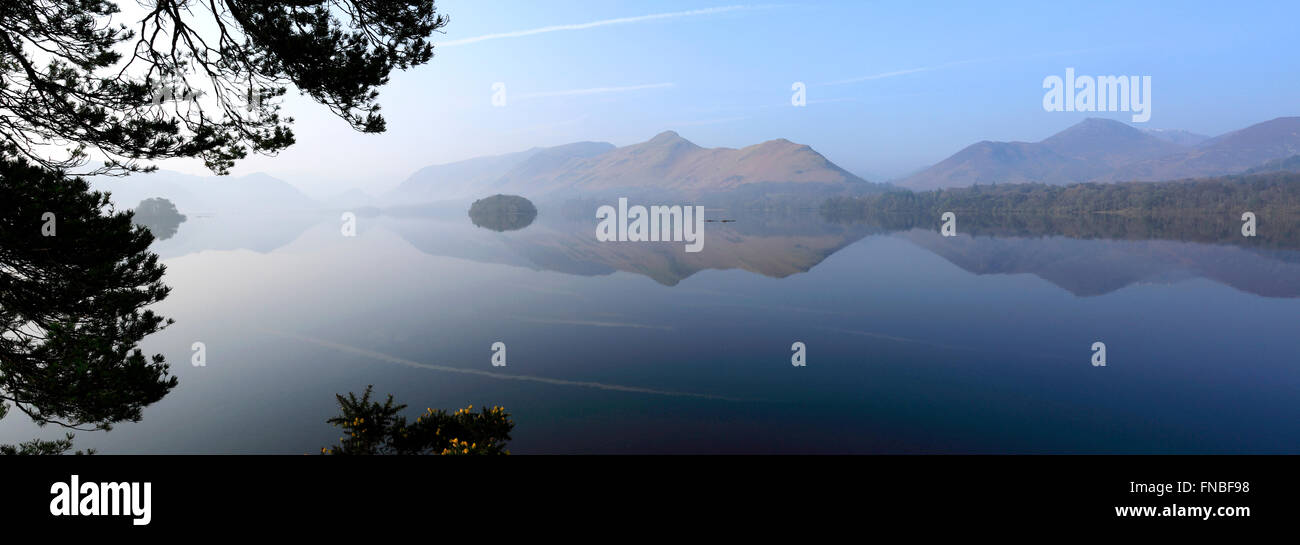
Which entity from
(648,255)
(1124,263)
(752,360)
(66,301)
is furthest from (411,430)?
(1124,263)

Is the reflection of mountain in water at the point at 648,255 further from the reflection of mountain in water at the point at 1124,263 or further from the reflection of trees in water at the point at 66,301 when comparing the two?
the reflection of trees in water at the point at 66,301

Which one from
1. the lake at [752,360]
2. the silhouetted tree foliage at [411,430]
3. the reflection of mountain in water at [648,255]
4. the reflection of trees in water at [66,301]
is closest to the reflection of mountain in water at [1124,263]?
the lake at [752,360]

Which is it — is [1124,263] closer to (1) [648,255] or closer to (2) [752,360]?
(1) [648,255]

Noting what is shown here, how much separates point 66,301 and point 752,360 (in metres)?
30.1

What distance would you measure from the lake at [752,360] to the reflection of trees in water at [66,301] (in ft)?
36.9

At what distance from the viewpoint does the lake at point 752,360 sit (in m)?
23.6

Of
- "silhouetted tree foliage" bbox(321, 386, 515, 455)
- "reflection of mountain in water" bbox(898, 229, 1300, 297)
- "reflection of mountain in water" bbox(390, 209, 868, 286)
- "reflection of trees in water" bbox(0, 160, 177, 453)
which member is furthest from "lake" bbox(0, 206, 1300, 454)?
"reflection of trees in water" bbox(0, 160, 177, 453)

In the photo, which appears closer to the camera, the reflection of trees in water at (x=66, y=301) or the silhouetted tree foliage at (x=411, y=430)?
the reflection of trees in water at (x=66, y=301)

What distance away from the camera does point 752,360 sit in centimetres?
3444

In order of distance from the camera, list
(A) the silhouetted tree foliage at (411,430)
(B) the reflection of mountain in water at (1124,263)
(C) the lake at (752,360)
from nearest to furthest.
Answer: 1. (A) the silhouetted tree foliage at (411,430)
2. (C) the lake at (752,360)
3. (B) the reflection of mountain in water at (1124,263)
